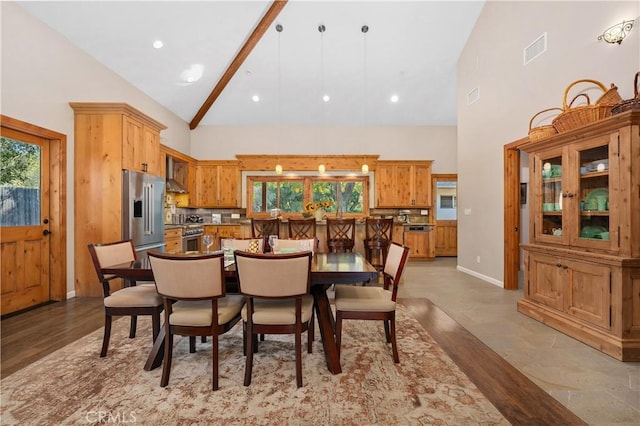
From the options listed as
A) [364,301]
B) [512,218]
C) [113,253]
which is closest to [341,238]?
[512,218]

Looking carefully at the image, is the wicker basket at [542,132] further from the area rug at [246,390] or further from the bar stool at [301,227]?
the bar stool at [301,227]

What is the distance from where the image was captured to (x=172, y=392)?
79.2 inches

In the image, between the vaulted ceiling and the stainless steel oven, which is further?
the stainless steel oven

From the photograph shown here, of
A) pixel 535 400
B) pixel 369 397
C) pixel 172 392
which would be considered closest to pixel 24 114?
pixel 172 392

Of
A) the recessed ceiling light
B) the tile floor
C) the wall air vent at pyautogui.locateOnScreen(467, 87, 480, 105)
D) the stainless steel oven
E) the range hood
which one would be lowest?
the tile floor

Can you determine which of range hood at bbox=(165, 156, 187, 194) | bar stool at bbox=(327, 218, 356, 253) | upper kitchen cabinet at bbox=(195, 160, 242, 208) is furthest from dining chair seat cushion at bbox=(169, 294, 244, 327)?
upper kitchen cabinet at bbox=(195, 160, 242, 208)

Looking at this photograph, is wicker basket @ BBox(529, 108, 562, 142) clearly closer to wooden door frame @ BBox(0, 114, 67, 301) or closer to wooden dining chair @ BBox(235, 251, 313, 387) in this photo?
wooden dining chair @ BBox(235, 251, 313, 387)

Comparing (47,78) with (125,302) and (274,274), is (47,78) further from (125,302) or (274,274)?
(274,274)

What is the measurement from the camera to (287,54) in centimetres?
636

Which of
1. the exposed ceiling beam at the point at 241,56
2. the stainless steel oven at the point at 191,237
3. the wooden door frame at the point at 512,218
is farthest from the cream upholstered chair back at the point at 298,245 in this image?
the exposed ceiling beam at the point at 241,56

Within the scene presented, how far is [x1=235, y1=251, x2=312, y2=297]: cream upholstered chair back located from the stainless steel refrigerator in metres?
3.12

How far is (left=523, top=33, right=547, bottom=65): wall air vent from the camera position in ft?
13.2

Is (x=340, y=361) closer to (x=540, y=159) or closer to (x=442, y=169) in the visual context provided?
(x=540, y=159)

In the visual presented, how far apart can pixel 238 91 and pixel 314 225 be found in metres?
4.00
